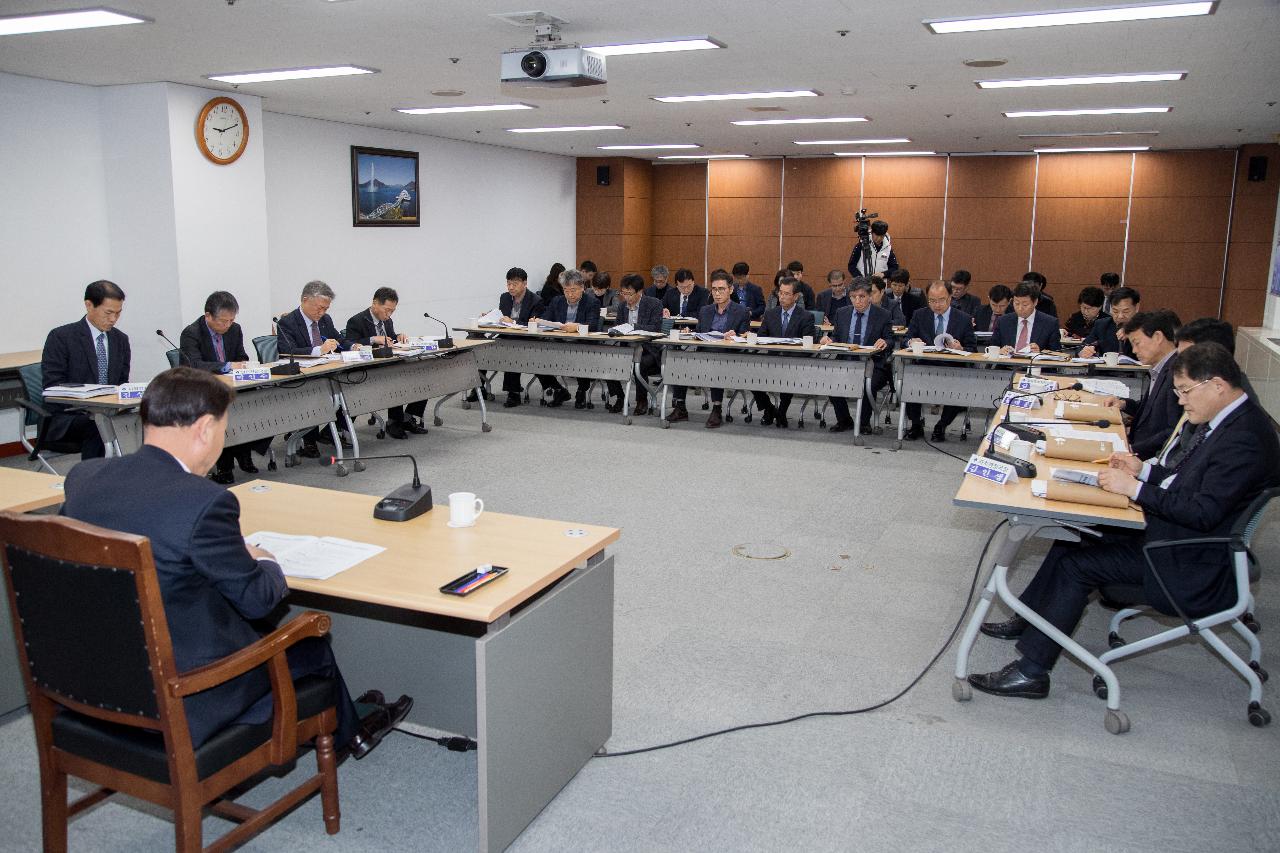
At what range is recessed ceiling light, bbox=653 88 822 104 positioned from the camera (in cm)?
719

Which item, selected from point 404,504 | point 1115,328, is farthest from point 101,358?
point 1115,328

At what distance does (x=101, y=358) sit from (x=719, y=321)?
475 cm

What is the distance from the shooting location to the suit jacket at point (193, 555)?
1921mm

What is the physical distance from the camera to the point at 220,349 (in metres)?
6.00

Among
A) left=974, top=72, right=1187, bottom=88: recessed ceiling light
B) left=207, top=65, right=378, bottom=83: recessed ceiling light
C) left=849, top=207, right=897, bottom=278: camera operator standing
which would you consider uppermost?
left=974, top=72, right=1187, bottom=88: recessed ceiling light

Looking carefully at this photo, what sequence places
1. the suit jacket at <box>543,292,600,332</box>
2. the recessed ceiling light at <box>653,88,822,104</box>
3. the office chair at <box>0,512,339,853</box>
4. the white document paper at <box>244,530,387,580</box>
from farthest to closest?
the suit jacket at <box>543,292,600,332</box> < the recessed ceiling light at <box>653,88,822,104</box> < the white document paper at <box>244,530,387,580</box> < the office chair at <box>0,512,339,853</box>

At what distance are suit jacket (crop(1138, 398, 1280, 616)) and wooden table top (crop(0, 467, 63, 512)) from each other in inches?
135

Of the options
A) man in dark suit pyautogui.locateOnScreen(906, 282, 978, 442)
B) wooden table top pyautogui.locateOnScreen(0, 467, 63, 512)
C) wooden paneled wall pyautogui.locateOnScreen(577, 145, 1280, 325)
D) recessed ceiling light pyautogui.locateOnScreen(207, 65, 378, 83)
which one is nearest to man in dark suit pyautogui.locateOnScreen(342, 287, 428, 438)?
recessed ceiling light pyautogui.locateOnScreen(207, 65, 378, 83)

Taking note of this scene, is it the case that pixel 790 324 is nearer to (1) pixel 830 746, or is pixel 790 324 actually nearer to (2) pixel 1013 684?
(2) pixel 1013 684

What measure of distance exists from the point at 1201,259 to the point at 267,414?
10470 millimetres

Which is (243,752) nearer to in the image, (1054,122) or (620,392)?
(620,392)

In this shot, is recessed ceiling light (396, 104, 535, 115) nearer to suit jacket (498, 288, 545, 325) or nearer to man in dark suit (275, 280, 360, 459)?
suit jacket (498, 288, 545, 325)

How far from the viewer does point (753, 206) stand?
13055 millimetres

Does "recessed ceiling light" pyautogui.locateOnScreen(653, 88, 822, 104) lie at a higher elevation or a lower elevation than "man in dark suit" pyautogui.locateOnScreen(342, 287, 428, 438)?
higher
